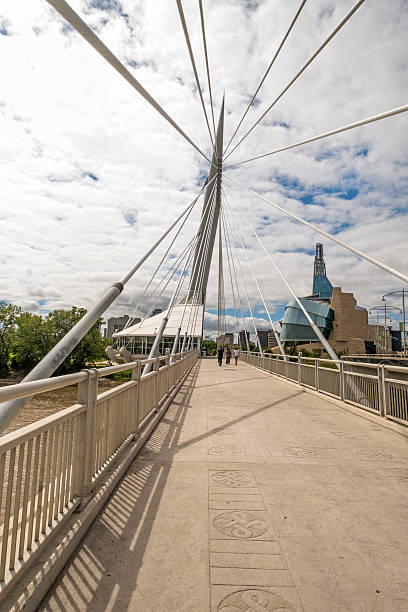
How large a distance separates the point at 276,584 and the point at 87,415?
6.34ft

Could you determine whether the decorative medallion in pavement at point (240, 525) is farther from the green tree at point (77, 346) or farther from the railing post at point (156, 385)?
the green tree at point (77, 346)

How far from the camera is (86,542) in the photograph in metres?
2.88

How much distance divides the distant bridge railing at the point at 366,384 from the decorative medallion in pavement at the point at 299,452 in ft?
7.75

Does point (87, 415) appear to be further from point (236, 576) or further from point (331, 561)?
point (331, 561)

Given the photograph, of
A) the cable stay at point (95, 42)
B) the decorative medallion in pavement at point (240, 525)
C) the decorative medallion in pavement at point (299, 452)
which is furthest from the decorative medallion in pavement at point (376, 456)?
the cable stay at point (95, 42)

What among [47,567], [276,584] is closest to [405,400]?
[276,584]

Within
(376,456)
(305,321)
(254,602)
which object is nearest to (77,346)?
(376,456)

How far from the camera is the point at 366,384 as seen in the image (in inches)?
341

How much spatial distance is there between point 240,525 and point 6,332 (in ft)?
139

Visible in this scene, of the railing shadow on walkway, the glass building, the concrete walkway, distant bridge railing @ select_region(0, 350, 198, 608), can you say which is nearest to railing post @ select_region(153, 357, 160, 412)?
the concrete walkway

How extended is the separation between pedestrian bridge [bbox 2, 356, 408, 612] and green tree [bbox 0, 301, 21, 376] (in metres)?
38.7

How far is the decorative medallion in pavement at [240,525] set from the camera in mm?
3072

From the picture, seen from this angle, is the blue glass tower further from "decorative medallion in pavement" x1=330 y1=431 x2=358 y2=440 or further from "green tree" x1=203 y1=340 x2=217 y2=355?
"decorative medallion in pavement" x1=330 y1=431 x2=358 y2=440

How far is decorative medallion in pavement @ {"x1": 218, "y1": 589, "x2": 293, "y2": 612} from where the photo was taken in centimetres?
217
